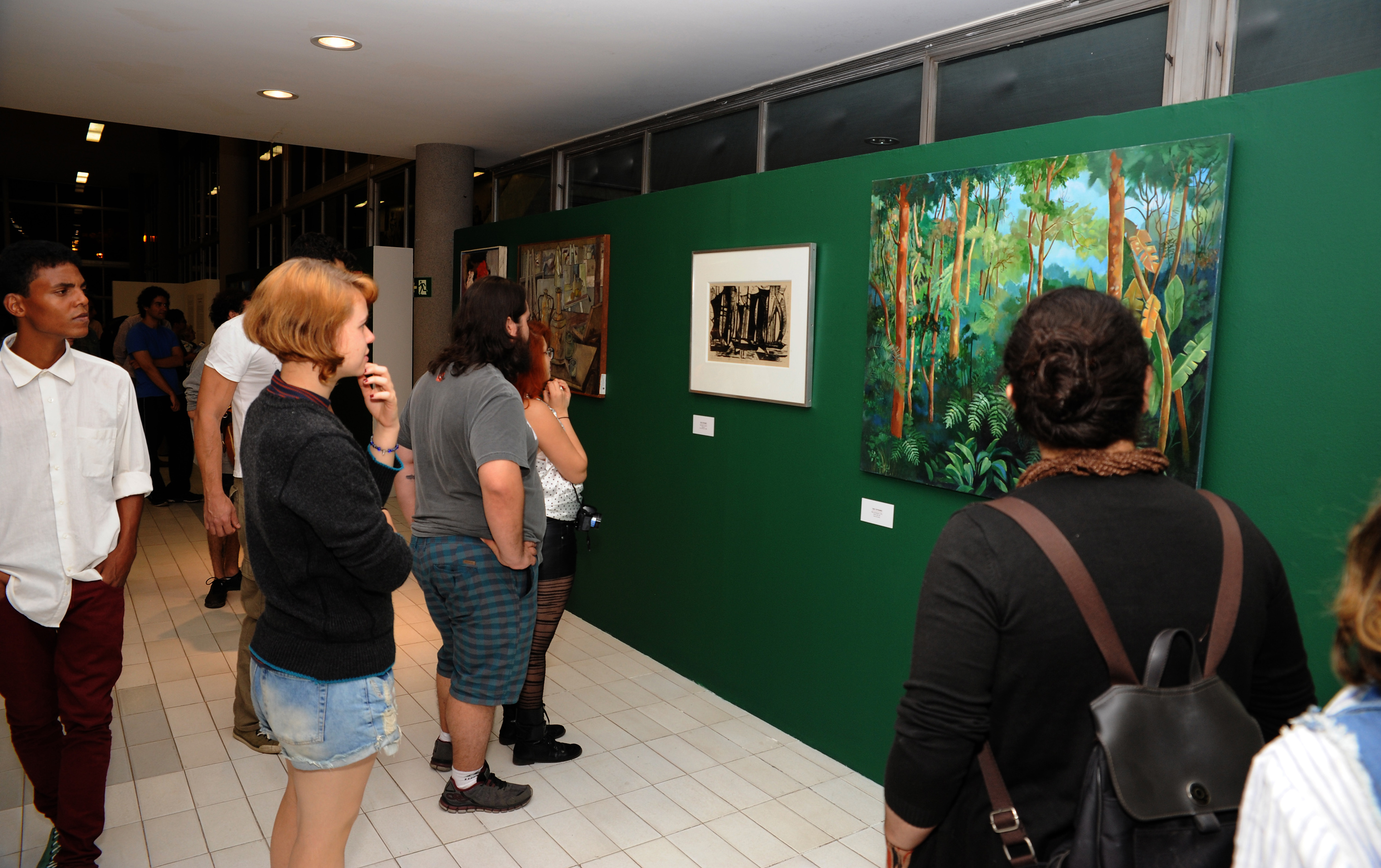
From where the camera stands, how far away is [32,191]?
18562 millimetres

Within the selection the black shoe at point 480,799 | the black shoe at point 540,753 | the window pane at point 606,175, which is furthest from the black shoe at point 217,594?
the window pane at point 606,175

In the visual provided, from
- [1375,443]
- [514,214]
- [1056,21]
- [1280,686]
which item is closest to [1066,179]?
[1056,21]

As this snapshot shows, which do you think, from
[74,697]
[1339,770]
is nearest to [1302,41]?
[1339,770]

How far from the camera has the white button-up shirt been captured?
2240 mm

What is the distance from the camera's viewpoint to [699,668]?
4.14 metres

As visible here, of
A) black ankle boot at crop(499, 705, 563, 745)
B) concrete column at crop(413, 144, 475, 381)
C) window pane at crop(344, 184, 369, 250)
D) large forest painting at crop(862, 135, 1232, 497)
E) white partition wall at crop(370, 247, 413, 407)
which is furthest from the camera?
window pane at crop(344, 184, 369, 250)

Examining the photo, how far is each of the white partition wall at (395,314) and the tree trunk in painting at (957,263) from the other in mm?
4711

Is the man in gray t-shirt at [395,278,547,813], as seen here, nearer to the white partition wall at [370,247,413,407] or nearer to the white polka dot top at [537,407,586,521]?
the white polka dot top at [537,407,586,521]

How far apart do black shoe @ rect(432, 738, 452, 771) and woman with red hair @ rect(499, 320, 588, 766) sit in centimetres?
25

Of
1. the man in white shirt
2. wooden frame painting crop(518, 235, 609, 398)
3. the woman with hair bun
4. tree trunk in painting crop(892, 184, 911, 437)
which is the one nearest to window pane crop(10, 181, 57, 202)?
wooden frame painting crop(518, 235, 609, 398)

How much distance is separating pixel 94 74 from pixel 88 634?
3.48 m

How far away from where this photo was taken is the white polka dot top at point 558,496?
321 cm

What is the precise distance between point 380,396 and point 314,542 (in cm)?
41

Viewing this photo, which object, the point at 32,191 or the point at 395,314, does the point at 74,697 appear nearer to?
the point at 395,314
